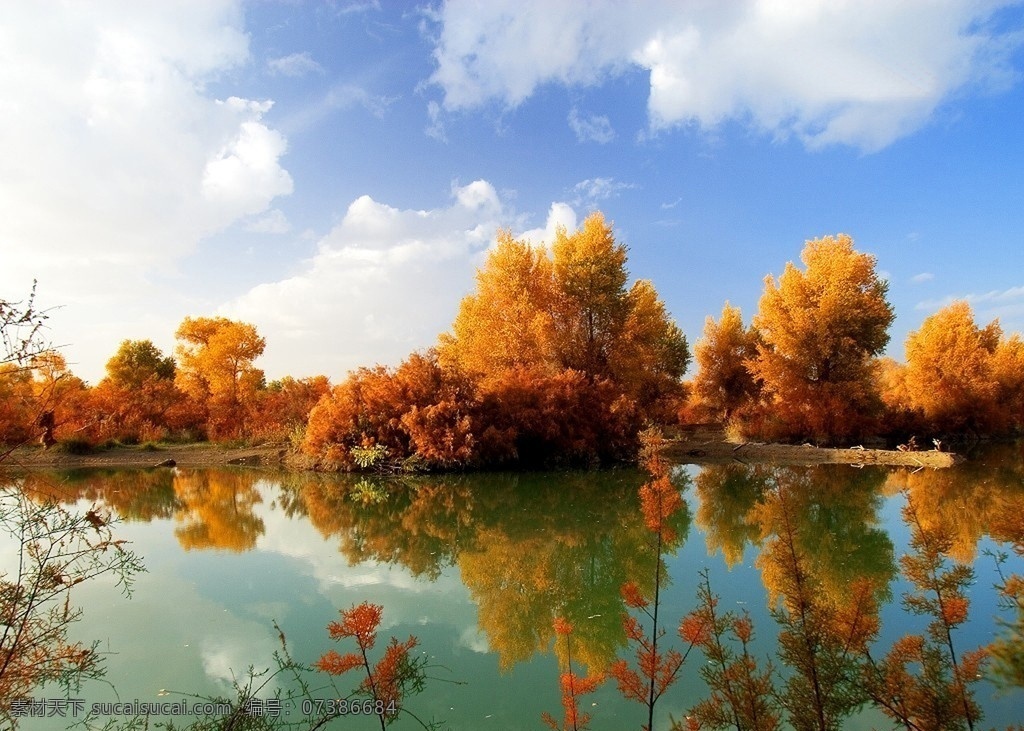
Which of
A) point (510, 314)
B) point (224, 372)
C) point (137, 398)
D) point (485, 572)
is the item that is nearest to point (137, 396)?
point (137, 398)

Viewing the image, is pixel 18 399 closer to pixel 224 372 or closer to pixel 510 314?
pixel 510 314

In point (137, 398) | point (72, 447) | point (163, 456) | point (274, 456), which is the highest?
point (137, 398)

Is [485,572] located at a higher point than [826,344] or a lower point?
lower

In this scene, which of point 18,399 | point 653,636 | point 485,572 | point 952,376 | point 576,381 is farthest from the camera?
point 952,376

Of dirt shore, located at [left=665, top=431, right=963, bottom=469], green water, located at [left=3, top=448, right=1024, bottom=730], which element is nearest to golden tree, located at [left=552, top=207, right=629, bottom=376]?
dirt shore, located at [left=665, top=431, right=963, bottom=469]

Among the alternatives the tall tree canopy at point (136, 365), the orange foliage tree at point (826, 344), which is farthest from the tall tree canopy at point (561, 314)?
the tall tree canopy at point (136, 365)

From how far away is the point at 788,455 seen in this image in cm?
2167

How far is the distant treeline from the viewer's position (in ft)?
64.4

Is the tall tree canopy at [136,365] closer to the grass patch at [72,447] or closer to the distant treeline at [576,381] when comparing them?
the distant treeline at [576,381]

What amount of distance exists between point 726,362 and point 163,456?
2752cm

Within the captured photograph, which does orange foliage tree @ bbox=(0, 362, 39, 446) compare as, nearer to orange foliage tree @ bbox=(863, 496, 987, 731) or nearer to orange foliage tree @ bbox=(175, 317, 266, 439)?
orange foliage tree @ bbox=(863, 496, 987, 731)

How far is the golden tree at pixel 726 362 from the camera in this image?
98.6ft

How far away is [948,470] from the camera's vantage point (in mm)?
16719

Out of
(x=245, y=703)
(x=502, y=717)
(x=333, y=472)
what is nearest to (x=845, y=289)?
(x=333, y=472)
